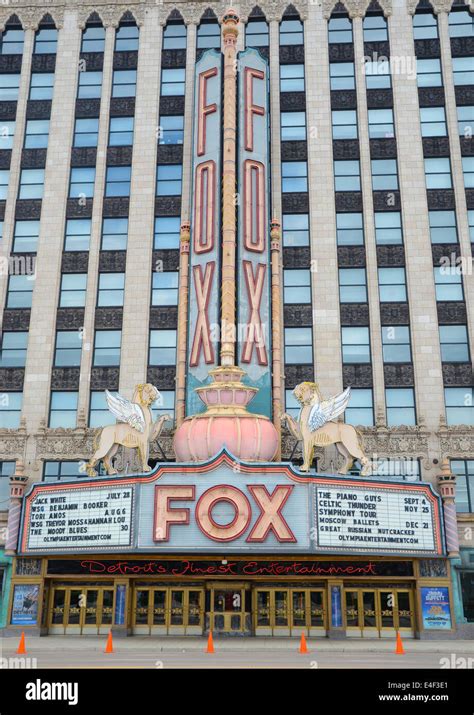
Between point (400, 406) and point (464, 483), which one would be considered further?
point (400, 406)

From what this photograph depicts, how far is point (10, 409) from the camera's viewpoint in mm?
36406

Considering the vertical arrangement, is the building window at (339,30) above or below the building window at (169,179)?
above

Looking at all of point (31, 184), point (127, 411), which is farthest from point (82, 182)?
point (127, 411)

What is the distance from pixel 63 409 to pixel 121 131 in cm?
1717

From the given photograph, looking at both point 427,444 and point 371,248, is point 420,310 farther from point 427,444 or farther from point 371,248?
point 427,444

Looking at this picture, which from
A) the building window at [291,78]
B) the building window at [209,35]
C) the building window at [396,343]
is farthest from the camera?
the building window at [209,35]

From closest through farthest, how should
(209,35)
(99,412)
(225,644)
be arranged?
1. (225,644)
2. (99,412)
3. (209,35)

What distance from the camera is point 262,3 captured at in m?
43.0

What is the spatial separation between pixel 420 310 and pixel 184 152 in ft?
53.7

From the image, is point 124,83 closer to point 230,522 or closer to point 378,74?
point 378,74

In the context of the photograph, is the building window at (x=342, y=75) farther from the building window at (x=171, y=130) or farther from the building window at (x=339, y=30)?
the building window at (x=171, y=130)

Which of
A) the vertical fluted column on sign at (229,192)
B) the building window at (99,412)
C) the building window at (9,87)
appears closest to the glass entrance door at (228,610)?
the vertical fluted column on sign at (229,192)

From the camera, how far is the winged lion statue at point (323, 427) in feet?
101

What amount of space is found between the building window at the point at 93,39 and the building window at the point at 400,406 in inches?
1094
